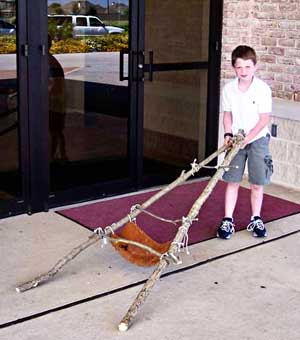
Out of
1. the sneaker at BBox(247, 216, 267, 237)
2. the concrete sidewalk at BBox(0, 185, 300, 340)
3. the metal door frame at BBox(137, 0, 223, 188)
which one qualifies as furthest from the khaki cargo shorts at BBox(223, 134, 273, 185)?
the metal door frame at BBox(137, 0, 223, 188)

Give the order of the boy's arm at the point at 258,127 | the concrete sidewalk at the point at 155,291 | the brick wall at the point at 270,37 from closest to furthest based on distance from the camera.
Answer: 1. the concrete sidewalk at the point at 155,291
2. the boy's arm at the point at 258,127
3. the brick wall at the point at 270,37

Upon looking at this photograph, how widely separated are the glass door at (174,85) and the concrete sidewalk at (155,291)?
4.58 ft

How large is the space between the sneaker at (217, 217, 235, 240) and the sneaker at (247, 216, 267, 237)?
0.15 meters

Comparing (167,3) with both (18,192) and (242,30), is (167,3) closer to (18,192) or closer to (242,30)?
(242,30)

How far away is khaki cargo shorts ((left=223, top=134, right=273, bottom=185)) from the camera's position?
15.0 feet

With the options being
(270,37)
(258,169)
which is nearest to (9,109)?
(258,169)

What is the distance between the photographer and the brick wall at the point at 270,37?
19.5 ft

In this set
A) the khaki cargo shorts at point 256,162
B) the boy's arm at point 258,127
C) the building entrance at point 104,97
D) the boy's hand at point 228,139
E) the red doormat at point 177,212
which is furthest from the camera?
the building entrance at point 104,97

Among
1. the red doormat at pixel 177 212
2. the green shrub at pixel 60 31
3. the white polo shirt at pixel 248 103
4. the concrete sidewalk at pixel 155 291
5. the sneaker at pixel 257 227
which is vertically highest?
the green shrub at pixel 60 31

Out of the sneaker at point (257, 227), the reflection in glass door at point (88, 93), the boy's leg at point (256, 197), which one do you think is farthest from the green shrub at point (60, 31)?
the sneaker at point (257, 227)

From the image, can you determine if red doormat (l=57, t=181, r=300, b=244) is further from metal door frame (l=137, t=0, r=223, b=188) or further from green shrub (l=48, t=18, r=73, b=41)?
green shrub (l=48, t=18, r=73, b=41)

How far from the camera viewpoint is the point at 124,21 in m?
5.48

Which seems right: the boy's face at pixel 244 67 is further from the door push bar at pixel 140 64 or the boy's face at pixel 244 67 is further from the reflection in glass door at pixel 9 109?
the reflection in glass door at pixel 9 109

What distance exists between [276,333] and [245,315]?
24 centimetres
